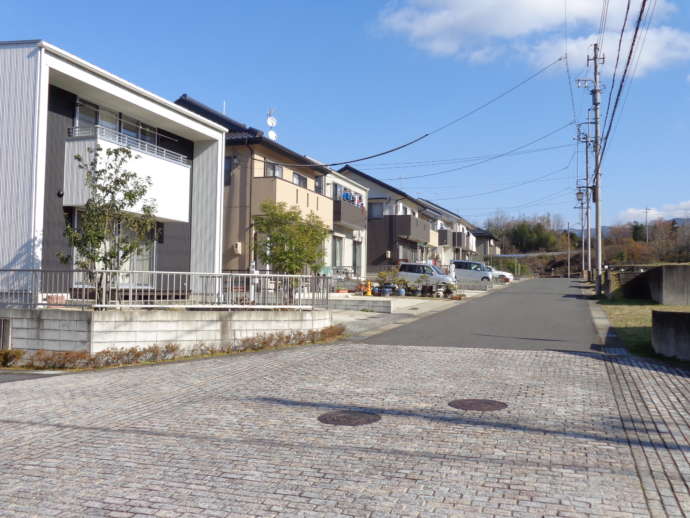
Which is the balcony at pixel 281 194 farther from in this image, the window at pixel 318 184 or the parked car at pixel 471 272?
the parked car at pixel 471 272

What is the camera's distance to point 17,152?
12.8m

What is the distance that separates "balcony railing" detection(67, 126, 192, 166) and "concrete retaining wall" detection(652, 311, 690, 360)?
13.0 meters

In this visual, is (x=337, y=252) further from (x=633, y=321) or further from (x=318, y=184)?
(x=633, y=321)

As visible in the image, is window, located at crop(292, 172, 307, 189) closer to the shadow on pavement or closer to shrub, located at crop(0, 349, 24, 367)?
shrub, located at crop(0, 349, 24, 367)

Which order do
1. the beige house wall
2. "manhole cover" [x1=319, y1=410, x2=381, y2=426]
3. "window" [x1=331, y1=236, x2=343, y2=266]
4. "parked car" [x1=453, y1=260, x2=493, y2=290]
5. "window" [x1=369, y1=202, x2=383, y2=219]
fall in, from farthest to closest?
"parked car" [x1=453, y1=260, x2=493, y2=290] → "window" [x1=369, y1=202, x2=383, y2=219] → "window" [x1=331, y1=236, x2=343, y2=266] → the beige house wall → "manhole cover" [x1=319, y1=410, x2=381, y2=426]

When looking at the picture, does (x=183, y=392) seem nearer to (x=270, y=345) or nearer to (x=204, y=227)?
(x=270, y=345)

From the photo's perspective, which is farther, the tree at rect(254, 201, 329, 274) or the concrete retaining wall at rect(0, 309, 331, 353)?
the tree at rect(254, 201, 329, 274)

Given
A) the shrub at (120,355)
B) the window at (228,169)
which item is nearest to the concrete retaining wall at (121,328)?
the shrub at (120,355)

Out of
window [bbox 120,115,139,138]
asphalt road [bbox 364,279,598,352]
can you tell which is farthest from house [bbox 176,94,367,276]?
asphalt road [bbox 364,279,598,352]

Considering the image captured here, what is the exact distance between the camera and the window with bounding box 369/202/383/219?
42469 mm

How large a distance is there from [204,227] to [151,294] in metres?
7.29

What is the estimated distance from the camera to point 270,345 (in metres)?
12.6

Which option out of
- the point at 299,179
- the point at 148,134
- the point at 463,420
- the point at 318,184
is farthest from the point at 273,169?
the point at 463,420

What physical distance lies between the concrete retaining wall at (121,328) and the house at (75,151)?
6.43 ft
